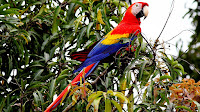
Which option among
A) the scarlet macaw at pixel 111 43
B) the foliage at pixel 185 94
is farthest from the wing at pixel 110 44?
the foliage at pixel 185 94

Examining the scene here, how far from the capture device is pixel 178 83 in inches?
62.1

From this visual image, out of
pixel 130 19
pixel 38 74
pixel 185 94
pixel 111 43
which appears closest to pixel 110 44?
pixel 111 43

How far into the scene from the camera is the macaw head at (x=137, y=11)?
2377 millimetres

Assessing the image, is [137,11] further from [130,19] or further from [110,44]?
[110,44]

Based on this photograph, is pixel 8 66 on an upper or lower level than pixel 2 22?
lower

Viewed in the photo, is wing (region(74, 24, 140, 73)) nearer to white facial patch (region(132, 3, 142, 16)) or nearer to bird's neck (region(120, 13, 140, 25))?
bird's neck (region(120, 13, 140, 25))

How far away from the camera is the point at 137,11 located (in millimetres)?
2400

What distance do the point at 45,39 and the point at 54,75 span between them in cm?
37

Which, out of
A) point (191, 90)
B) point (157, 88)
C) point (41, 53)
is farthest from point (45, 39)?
point (191, 90)

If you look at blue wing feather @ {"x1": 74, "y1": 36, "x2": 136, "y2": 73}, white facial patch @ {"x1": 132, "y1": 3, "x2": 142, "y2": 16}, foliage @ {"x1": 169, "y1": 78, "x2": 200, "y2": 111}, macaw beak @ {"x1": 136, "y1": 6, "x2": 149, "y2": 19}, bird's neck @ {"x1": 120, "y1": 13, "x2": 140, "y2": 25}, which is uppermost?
white facial patch @ {"x1": 132, "y1": 3, "x2": 142, "y2": 16}

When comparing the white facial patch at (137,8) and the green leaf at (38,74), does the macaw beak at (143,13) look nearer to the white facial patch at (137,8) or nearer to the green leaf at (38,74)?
the white facial patch at (137,8)

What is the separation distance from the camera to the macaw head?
7.80 ft

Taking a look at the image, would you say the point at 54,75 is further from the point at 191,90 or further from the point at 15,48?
the point at 191,90

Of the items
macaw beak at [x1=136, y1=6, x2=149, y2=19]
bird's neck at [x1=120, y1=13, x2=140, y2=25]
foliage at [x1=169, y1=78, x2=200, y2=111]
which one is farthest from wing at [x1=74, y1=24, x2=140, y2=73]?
foliage at [x1=169, y1=78, x2=200, y2=111]
